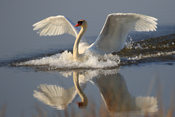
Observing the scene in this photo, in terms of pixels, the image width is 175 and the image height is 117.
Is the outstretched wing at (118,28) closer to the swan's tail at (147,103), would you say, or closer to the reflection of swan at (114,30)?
the reflection of swan at (114,30)

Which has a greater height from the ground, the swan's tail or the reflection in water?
the reflection in water

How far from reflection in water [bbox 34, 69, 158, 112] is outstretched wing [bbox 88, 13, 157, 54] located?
1348mm

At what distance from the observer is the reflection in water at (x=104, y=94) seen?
18.1ft

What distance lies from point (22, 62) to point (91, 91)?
392 cm

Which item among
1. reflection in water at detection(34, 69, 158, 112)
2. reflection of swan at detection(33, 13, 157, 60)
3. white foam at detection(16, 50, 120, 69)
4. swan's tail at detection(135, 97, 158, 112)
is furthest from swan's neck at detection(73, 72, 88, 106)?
reflection of swan at detection(33, 13, 157, 60)

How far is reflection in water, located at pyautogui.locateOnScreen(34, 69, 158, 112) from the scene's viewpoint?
18.1 feet

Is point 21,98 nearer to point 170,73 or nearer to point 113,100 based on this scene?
point 113,100

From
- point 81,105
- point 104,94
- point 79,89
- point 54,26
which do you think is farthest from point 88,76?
point 54,26

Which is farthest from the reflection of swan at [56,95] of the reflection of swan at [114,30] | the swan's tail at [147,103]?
the reflection of swan at [114,30]

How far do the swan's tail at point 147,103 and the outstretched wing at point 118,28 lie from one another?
10.1 ft

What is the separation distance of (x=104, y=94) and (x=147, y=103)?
98 cm

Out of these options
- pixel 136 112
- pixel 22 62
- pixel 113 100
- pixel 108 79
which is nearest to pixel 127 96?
pixel 113 100

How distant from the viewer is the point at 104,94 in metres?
6.24

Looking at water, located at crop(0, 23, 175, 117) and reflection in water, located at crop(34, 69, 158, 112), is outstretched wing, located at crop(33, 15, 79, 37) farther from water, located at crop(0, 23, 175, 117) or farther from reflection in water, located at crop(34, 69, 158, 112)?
reflection in water, located at crop(34, 69, 158, 112)
